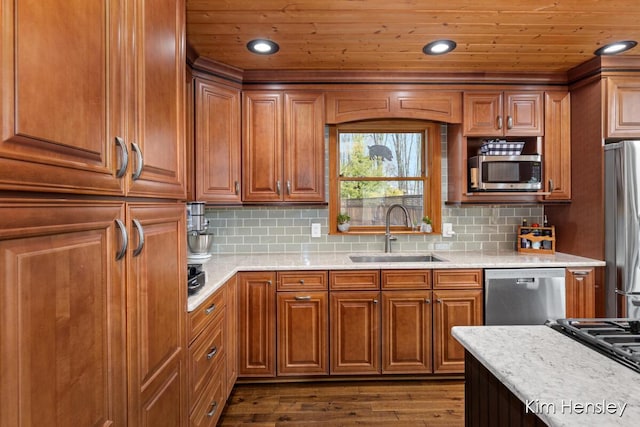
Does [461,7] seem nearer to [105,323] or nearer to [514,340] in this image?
[514,340]

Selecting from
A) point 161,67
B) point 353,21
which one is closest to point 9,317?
point 161,67

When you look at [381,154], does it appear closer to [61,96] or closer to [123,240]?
[123,240]

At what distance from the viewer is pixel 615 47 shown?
2.49m

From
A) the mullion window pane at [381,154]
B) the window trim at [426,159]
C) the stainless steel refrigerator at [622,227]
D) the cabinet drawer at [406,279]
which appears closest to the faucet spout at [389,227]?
the window trim at [426,159]

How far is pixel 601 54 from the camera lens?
261 centimetres

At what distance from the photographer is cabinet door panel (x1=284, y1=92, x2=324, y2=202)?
2.86 meters

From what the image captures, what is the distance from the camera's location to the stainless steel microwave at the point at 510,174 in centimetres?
288

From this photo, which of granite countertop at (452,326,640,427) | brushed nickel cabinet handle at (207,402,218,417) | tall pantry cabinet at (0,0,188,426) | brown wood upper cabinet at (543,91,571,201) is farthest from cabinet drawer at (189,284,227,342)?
brown wood upper cabinet at (543,91,571,201)

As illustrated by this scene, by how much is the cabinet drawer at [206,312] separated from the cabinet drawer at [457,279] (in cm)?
158

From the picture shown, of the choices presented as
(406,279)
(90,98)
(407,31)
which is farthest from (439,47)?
(90,98)

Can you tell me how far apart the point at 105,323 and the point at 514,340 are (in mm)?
1189

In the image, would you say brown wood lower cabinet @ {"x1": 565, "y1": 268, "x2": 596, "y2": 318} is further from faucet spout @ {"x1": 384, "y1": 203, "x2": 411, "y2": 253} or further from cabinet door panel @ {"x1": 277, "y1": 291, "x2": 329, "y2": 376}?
cabinet door panel @ {"x1": 277, "y1": 291, "x2": 329, "y2": 376}

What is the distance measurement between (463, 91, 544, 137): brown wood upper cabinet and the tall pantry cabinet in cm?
248

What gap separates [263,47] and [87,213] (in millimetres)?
2010
